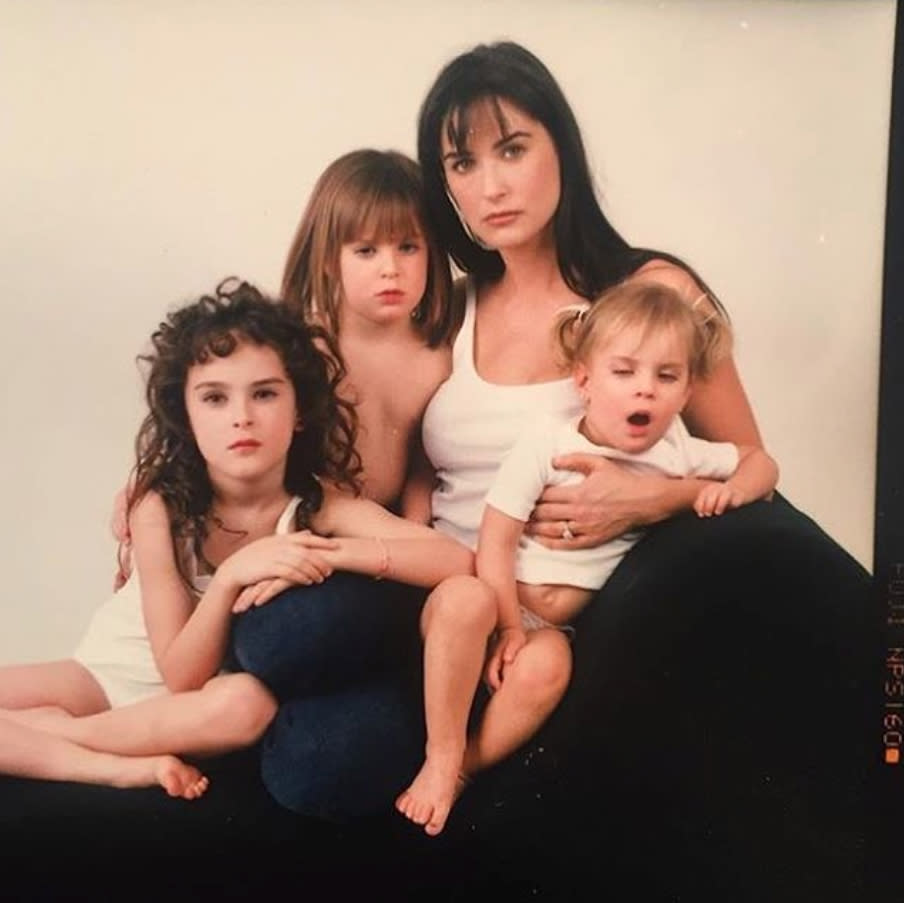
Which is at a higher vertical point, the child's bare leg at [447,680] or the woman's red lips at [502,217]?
the woman's red lips at [502,217]

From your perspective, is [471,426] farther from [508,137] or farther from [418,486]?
[508,137]

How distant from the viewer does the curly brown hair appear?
143 centimetres

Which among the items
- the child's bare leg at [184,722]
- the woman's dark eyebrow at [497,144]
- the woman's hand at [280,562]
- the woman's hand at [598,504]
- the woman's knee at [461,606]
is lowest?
the child's bare leg at [184,722]

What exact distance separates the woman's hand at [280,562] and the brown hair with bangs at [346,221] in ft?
0.91

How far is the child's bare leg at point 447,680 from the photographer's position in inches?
55.7

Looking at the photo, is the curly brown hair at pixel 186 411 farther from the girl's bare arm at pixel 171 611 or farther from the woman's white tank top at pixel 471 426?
the woman's white tank top at pixel 471 426

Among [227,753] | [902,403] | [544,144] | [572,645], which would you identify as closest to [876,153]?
[902,403]

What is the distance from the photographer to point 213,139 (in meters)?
1.47

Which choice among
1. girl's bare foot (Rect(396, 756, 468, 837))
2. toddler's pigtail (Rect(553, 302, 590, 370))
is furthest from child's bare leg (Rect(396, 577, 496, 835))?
toddler's pigtail (Rect(553, 302, 590, 370))

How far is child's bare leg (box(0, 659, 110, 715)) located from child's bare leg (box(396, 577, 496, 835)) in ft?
1.40

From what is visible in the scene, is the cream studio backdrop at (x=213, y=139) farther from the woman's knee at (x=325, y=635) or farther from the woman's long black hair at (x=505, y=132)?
the woman's knee at (x=325, y=635)

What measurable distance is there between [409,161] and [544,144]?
18cm

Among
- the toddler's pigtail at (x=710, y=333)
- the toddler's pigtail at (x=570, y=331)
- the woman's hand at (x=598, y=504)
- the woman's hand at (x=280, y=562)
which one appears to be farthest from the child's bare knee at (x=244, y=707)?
the toddler's pigtail at (x=710, y=333)

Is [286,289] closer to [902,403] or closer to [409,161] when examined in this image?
Result: [409,161]
